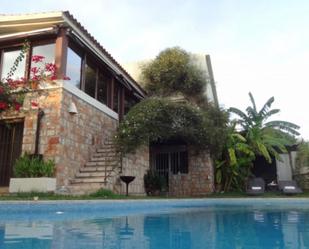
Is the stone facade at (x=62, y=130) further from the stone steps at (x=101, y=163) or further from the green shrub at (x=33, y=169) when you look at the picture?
the green shrub at (x=33, y=169)

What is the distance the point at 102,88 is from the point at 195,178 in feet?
22.1

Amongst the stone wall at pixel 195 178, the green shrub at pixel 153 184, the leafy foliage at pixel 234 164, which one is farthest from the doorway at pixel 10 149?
the leafy foliage at pixel 234 164

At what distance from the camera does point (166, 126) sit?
13602mm

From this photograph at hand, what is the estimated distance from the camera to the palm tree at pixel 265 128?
17.8 m

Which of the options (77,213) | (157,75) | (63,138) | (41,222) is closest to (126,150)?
(63,138)

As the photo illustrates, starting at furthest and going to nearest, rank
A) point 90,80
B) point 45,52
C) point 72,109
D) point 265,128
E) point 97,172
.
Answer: point 265,128
point 90,80
point 45,52
point 97,172
point 72,109

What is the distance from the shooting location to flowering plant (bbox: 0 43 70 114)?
9281 millimetres

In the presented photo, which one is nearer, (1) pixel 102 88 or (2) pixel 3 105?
(2) pixel 3 105

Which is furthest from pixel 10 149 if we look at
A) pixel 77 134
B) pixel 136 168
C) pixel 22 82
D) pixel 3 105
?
pixel 136 168

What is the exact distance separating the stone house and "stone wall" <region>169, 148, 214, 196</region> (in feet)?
11.2

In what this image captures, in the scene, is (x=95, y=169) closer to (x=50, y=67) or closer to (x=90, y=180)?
(x=90, y=180)

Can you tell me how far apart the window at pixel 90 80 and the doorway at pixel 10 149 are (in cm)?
314

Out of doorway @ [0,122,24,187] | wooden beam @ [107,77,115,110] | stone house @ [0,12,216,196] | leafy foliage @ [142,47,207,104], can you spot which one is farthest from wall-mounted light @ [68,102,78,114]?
leafy foliage @ [142,47,207,104]

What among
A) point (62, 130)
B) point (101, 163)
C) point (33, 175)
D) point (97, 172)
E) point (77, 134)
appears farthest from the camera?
point (101, 163)
